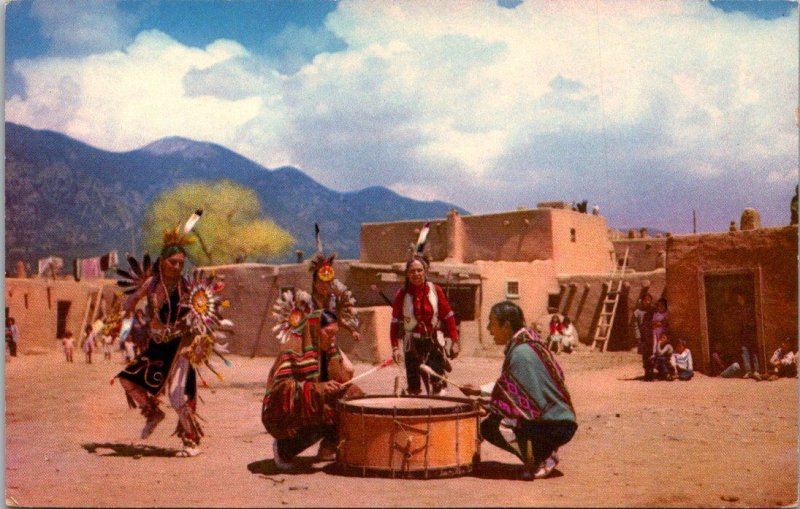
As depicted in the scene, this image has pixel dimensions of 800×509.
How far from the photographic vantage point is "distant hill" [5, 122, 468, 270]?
29.6ft

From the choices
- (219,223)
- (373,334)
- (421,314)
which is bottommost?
(373,334)

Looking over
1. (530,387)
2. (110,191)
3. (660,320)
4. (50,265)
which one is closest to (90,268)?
(50,265)

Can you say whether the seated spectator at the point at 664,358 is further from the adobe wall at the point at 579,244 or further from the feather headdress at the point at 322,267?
the adobe wall at the point at 579,244

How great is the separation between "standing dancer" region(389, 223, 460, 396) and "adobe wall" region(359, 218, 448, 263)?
817 centimetres

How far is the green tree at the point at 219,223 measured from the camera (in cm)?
1248

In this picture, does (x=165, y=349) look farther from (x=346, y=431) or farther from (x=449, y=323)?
(x=449, y=323)

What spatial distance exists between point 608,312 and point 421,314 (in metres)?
9.48

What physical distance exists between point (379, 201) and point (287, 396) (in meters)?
6.26

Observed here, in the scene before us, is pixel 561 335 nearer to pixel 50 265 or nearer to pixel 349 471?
pixel 349 471

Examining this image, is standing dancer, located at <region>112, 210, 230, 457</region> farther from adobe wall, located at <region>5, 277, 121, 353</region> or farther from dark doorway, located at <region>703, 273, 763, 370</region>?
adobe wall, located at <region>5, 277, 121, 353</region>

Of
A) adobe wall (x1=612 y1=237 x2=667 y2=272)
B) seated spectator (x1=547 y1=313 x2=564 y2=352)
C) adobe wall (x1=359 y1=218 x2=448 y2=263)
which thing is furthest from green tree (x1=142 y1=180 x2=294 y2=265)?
adobe wall (x1=612 y1=237 x2=667 y2=272)

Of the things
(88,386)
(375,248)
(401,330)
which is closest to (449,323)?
(401,330)

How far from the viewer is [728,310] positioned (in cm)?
973

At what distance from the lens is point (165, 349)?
257 inches
